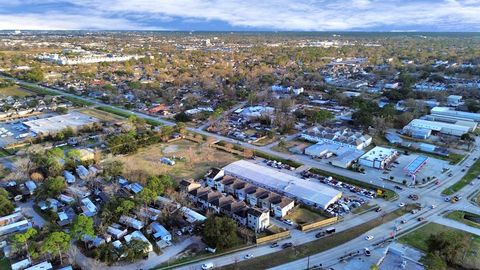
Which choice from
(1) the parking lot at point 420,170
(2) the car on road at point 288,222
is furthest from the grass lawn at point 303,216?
(1) the parking lot at point 420,170

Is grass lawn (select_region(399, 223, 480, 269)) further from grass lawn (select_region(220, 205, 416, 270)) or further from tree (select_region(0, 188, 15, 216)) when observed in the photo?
tree (select_region(0, 188, 15, 216))

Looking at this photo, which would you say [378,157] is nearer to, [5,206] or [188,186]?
[188,186]

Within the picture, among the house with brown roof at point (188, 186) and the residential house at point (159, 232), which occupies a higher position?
the house with brown roof at point (188, 186)

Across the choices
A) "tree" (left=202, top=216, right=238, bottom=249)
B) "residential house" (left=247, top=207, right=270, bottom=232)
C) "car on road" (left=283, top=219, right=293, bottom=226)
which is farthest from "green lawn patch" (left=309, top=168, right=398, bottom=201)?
"tree" (left=202, top=216, right=238, bottom=249)

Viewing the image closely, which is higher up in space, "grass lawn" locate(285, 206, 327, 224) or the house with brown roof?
the house with brown roof

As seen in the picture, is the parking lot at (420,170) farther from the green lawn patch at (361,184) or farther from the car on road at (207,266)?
A: the car on road at (207,266)

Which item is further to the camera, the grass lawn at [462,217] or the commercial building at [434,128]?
the commercial building at [434,128]

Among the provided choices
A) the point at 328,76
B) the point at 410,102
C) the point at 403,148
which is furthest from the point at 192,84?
the point at 403,148
